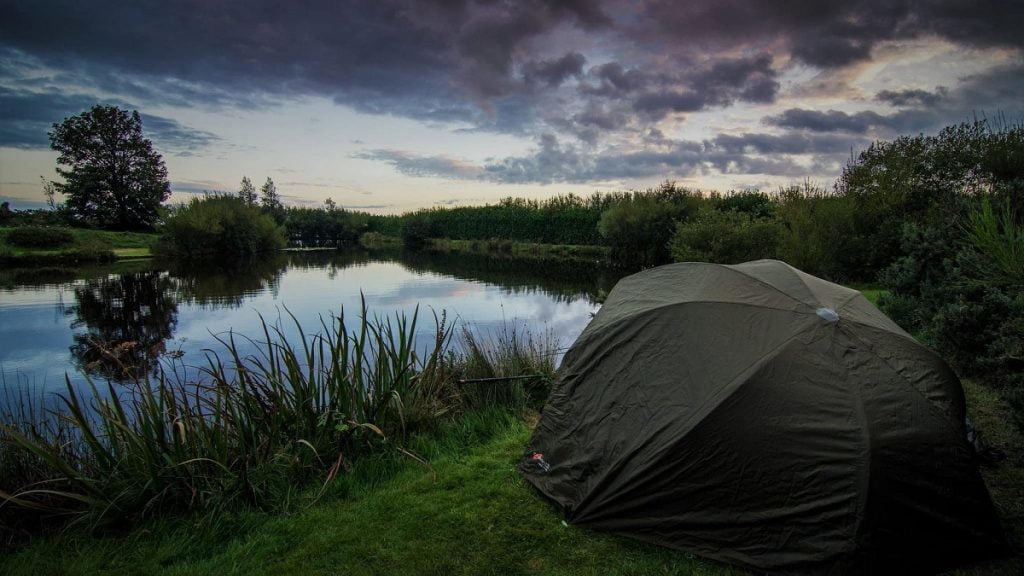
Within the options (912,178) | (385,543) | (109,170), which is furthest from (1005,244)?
(109,170)

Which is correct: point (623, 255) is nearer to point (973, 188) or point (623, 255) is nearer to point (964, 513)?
point (973, 188)

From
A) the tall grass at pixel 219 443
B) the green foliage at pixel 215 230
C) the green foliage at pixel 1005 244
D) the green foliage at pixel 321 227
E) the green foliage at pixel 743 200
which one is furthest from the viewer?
the green foliage at pixel 321 227

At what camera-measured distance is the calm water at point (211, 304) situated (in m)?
12.0

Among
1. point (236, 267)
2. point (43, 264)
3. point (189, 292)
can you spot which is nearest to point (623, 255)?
point (189, 292)

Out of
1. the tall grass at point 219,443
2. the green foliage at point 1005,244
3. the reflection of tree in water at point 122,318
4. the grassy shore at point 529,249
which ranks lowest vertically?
the reflection of tree in water at point 122,318

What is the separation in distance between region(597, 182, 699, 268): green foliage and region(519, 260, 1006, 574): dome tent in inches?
1129

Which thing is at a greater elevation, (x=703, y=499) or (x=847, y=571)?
(x=703, y=499)

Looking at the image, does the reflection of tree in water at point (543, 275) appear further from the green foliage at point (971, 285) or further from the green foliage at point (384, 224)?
the green foliage at point (384, 224)

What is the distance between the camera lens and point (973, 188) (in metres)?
19.2

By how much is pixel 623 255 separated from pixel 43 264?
41384 mm

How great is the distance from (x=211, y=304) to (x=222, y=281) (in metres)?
8.99

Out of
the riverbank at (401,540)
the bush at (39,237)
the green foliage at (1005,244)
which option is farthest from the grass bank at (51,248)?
the green foliage at (1005,244)

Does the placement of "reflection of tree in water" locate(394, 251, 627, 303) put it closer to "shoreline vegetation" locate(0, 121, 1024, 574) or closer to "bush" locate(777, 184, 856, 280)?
"bush" locate(777, 184, 856, 280)

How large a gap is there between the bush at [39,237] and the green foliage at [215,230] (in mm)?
6332
